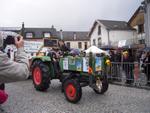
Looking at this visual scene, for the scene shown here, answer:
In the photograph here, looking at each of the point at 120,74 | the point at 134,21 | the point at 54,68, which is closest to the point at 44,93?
the point at 54,68

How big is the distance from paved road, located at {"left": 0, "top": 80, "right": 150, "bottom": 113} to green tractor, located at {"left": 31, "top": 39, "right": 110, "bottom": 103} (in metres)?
0.32

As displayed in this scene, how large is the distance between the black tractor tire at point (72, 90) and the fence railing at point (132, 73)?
386 centimetres

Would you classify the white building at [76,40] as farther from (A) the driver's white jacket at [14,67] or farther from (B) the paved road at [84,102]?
(A) the driver's white jacket at [14,67]

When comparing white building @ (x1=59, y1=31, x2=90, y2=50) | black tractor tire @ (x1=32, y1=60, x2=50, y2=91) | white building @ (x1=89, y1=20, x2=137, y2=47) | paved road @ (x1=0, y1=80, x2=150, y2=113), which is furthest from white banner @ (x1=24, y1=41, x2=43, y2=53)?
white building @ (x1=59, y1=31, x2=90, y2=50)

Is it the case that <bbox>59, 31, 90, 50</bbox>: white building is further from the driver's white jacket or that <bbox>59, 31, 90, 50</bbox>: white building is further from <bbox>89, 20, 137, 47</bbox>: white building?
the driver's white jacket

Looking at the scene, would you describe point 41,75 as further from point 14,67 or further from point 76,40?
point 76,40

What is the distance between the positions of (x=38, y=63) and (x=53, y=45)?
135 inches

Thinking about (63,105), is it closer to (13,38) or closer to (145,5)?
(13,38)

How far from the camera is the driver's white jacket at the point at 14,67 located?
90.4 inches

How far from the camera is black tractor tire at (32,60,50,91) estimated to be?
10406mm

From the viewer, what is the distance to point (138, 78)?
12.0 meters

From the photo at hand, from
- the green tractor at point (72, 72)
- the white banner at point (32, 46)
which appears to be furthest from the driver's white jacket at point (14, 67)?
the white banner at point (32, 46)

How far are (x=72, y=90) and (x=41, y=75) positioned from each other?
2254 mm

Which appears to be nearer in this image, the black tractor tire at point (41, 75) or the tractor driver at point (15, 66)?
the tractor driver at point (15, 66)
